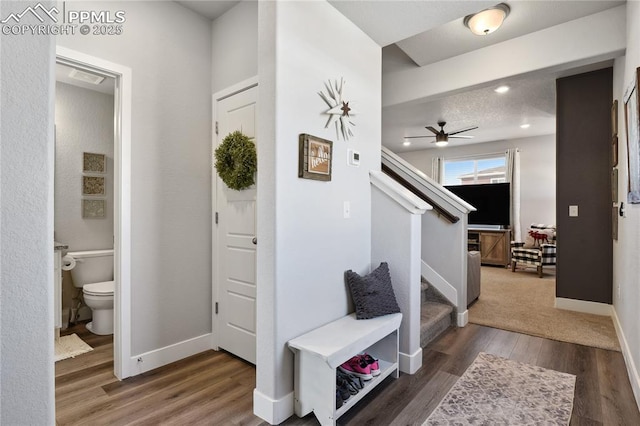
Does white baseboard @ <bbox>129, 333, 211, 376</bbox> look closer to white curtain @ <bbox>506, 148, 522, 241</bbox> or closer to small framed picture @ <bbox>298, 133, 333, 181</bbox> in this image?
small framed picture @ <bbox>298, 133, 333, 181</bbox>

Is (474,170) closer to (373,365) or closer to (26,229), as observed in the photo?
(373,365)

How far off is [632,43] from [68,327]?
212 inches

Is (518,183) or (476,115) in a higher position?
(476,115)

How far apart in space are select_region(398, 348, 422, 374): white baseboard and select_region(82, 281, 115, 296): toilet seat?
2.53 meters

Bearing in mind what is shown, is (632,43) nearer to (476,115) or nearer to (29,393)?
(476,115)

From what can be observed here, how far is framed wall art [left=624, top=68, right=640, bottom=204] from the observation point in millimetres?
1994

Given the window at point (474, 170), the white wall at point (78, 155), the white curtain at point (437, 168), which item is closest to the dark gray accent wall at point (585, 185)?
the window at point (474, 170)

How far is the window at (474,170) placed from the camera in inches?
298

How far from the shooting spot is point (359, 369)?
206 cm

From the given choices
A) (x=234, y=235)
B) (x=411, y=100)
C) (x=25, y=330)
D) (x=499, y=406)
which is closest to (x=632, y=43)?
(x=411, y=100)

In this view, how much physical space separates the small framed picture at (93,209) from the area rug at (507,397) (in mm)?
3858

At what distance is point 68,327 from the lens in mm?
3352

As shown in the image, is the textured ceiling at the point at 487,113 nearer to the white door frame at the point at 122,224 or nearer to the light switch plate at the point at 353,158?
the light switch plate at the point at 353,158

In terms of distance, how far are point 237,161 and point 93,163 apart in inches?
92.2
